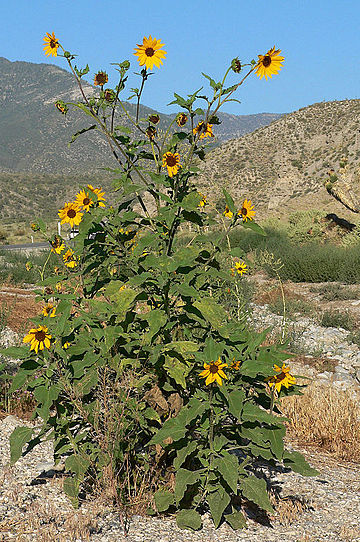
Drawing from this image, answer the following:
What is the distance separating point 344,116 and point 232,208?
149ft

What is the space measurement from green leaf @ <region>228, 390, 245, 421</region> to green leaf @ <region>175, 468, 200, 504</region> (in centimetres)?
34

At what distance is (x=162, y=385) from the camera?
2.88 m

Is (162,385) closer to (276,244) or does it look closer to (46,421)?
(46,421)

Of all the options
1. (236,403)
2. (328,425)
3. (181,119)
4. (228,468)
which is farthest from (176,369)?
(328,425)

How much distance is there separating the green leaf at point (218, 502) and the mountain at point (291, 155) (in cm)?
3043

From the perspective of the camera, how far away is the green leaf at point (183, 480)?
8.65 feet

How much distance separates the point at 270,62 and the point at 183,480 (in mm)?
1857

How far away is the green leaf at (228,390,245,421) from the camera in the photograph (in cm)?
251

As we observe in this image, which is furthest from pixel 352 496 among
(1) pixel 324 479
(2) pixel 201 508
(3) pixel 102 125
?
(3) pixel 102 125

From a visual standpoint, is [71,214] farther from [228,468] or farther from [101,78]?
[228,468]

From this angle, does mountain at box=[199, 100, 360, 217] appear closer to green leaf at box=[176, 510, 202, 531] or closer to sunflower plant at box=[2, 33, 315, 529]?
sunflower plant at box=[2, 33, 315, 529]

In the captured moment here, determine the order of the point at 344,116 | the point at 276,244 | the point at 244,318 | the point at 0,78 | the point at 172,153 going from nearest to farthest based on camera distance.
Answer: the point at 172,153 < the point at 244,318 < the point at 276,244 < the point at 344,116 < the point at 0,78

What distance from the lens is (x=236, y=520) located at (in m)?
2.77

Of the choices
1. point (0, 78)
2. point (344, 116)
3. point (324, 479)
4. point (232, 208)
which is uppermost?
point (0, 78)
